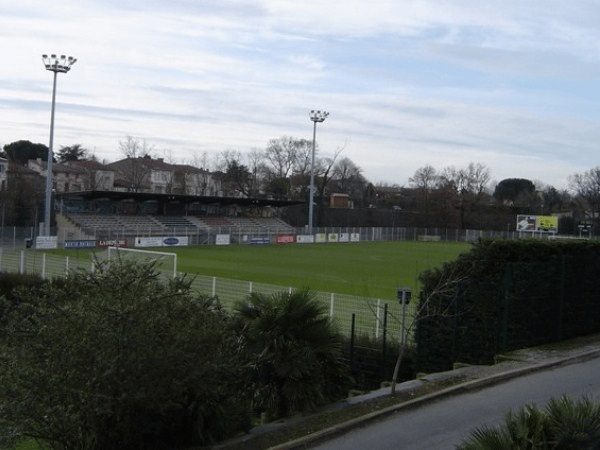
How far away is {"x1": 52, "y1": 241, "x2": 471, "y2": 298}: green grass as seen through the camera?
136 feet

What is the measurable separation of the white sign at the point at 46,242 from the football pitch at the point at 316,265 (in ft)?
30.1

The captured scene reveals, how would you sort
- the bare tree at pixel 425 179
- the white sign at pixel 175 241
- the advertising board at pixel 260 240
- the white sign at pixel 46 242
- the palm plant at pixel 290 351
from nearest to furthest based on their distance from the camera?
the palm plant at pixel 290 351 < the white sign at pixel 46 242 < the white sign at pixel 175 241 < the advertising board at pixel 260 240 < the bare tree at pixel 425 179

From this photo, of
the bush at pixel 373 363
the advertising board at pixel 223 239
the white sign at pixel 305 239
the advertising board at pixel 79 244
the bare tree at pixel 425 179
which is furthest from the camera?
the bare tree at pixel 425 179

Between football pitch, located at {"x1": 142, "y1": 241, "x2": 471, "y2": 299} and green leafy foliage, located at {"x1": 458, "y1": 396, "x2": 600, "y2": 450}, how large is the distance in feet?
79.4

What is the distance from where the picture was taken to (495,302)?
53.7 feet

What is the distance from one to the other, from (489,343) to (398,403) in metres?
5.01

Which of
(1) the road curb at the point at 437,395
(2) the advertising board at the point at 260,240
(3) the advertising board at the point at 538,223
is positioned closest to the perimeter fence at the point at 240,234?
(2) the advertising board at the point at 260,240

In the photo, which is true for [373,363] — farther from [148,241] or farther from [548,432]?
[148,241]

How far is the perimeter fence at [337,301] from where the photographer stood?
18266 millimetres

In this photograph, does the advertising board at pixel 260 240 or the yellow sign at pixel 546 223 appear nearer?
the advertising board at pixel 260 240

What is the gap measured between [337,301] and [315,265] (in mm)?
28783

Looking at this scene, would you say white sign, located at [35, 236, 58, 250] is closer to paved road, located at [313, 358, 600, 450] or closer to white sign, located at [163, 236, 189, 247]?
white sign, located at [163, 236, 189, 247]

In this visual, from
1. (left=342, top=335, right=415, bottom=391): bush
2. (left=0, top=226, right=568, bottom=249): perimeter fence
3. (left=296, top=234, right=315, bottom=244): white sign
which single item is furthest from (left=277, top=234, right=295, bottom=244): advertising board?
(left=342, top=335, right=415, bottom=391): bush

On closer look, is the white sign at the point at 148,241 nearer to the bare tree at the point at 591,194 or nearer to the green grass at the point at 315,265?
the green grass at the point at 315,265
